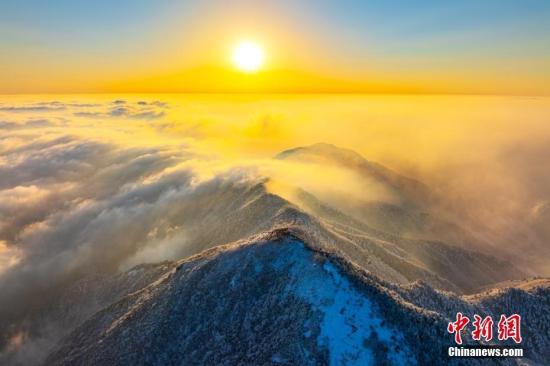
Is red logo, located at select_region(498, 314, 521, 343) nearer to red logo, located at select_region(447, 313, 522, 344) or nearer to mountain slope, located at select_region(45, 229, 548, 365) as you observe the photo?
red logo, located at select_region(447, 313, 522, 344)

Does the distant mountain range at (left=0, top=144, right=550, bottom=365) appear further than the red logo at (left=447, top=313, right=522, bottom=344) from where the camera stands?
No

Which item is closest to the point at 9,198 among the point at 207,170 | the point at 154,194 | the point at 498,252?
the point at 154,194

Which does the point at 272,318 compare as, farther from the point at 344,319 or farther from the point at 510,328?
the point at 510,328

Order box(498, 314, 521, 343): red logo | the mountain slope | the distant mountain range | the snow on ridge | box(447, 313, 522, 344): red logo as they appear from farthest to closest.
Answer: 1. box(498, 314, 521, 343): red logo
2. box(447, 313, 522, 344): red logo
3. the distant mountain range
4. the mountain slope
5. the snow on ridge

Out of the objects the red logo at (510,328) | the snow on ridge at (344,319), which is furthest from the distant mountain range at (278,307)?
the red logo at (510,328)

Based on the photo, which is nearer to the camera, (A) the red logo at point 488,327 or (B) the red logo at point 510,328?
(A) the red logo at point 488,327

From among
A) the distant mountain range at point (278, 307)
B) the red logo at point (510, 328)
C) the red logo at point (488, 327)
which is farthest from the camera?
the red logo at point (510, 328)

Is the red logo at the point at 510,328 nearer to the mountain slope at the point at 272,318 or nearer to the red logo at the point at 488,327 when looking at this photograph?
the red logo at the point at 488,327

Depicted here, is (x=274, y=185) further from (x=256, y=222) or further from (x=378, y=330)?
(x=378, y=330)

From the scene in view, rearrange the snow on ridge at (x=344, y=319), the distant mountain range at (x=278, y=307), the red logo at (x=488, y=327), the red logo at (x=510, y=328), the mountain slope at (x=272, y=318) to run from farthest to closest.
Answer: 1. the red logo at (x=510, y=328)
2. the red logo at (x=488, y=327)
3. the distant mountain range at (x=278, y=307)
4. the mountain slope at (x=272, y=318)
5. the snow on ridge at (x=344, y=319)

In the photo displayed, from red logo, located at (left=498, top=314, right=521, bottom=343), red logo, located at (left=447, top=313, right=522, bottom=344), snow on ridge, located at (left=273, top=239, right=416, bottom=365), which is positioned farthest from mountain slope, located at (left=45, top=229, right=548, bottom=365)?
red logo, located at (left=498, top=314, right=521, bottom=343)
